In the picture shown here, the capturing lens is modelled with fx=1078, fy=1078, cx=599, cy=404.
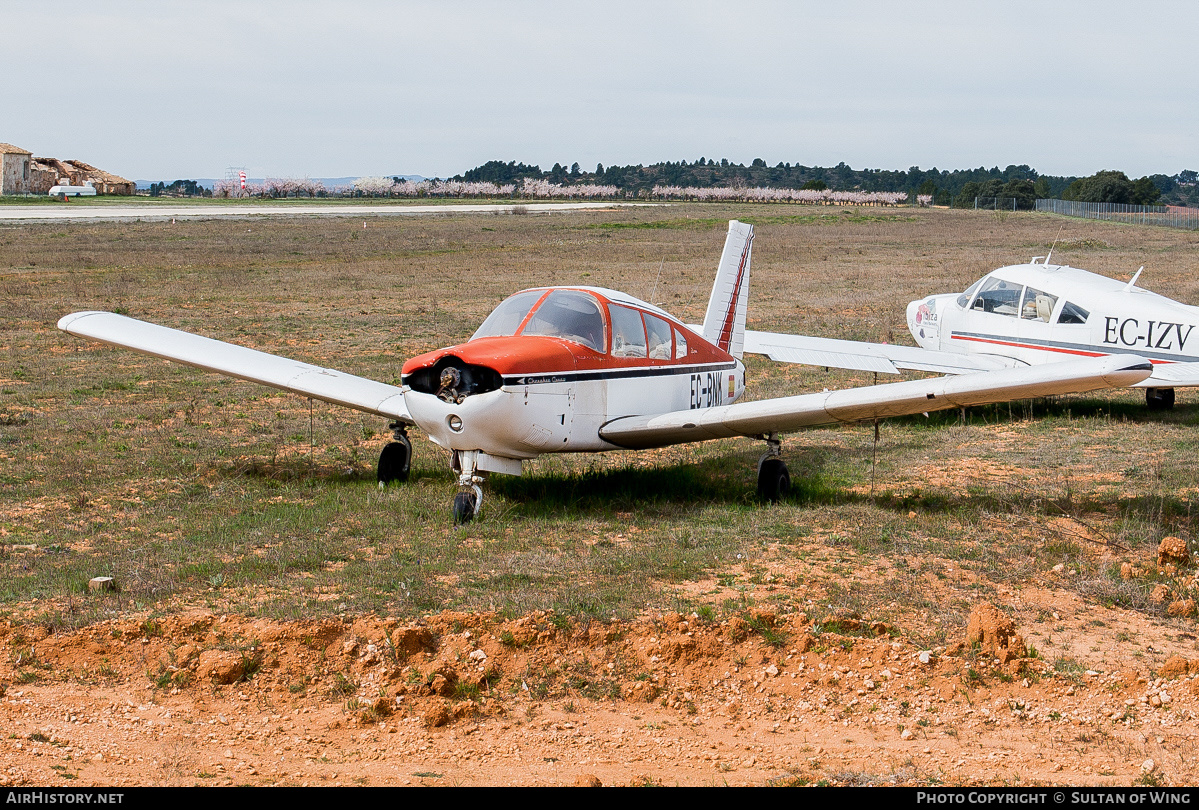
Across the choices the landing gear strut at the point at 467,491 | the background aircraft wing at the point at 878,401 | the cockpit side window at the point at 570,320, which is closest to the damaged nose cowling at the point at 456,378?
the landing gear strut at the point at 467,491

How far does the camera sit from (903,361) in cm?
1636

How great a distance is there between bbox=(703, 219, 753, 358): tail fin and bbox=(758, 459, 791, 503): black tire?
273 centimetres

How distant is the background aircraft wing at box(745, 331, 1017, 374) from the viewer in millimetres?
16094

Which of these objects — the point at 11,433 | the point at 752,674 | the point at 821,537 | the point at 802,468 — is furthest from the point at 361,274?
the point at 752,674

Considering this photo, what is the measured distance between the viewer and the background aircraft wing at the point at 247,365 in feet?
38.0

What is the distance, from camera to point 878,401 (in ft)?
32.3

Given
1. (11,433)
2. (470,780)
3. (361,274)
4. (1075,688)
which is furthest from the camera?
(361,274)

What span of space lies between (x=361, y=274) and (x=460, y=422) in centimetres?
2740

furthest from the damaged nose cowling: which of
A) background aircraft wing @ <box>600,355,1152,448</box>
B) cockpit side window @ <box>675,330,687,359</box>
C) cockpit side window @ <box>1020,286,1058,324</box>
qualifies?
cockpit side window @ <box>1020,286,1058,324</box>

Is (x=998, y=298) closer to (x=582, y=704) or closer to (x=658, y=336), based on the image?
(x=658, y=336)

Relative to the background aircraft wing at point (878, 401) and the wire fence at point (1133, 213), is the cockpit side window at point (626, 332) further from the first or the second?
the wire fence at point (1133, 213)

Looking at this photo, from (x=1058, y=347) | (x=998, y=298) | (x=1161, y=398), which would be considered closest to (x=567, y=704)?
(x=1058, y=347)

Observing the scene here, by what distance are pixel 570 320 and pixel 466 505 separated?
6.89ft
